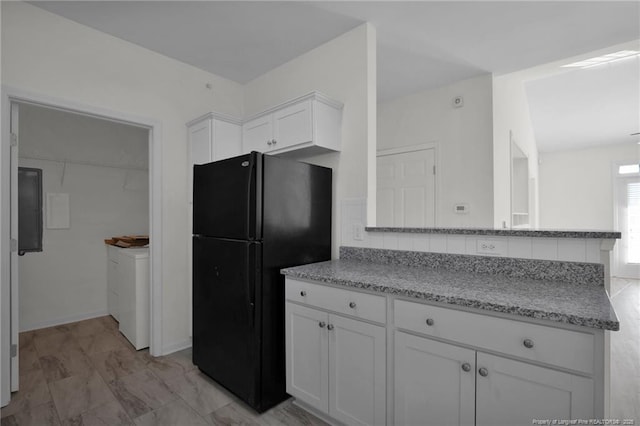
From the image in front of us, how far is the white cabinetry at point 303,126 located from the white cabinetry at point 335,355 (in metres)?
1.03

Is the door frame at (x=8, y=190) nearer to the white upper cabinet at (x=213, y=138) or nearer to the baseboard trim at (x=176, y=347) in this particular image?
the white upper cabinet at (x=213, y=138)

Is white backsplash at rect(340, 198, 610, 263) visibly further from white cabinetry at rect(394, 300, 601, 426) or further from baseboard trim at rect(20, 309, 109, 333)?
baseboard trim at rect(20, 309, 109, 333)

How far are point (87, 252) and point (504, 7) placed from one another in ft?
15.4

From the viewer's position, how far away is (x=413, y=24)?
231 centimetres

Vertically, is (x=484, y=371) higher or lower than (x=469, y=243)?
lower

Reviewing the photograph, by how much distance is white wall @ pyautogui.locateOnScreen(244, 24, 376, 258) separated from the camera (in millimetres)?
2275

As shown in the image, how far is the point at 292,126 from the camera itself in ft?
7.64

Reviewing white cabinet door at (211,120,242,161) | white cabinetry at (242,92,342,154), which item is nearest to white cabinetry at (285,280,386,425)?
white cabinetry at (242,92,342,154)

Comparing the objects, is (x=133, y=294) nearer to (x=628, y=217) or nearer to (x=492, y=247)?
(x=492, y=247)

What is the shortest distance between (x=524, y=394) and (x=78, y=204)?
4.45 meters

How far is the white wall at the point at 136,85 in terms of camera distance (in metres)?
2.09

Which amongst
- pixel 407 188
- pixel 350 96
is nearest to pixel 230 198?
pixel 350 96

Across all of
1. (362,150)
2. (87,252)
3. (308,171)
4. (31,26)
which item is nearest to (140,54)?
(31,26)

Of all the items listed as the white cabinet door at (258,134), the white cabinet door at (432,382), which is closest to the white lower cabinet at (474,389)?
the white cabinet door at (432,382)
